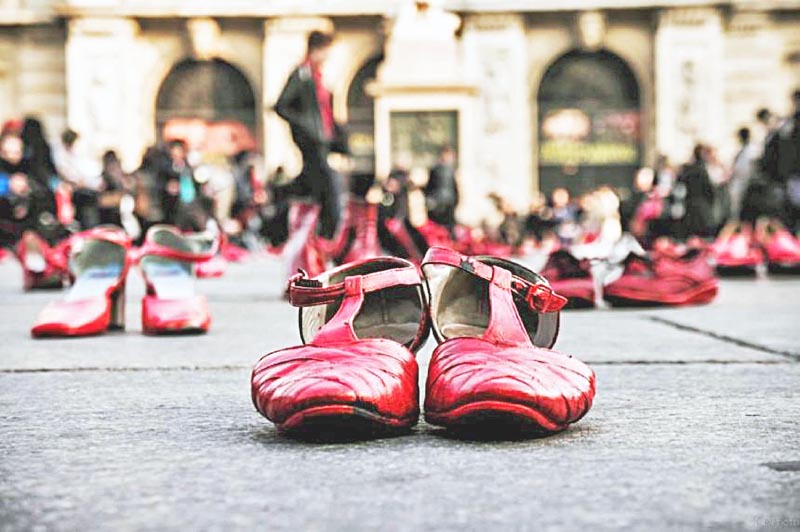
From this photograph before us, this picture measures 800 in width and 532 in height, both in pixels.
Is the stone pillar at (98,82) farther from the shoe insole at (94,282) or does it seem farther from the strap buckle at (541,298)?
the strap buckle at (541,298)

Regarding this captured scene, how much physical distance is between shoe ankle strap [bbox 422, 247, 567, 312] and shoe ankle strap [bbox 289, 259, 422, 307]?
8cm

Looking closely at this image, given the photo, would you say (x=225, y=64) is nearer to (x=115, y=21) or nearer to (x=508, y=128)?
(x=115, y=21)

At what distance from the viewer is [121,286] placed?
5.35 metres

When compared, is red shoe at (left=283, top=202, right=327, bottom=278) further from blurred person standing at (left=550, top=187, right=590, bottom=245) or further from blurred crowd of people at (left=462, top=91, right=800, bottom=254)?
blurred person standing at (left=550, top=187, right=590, bottom=245)

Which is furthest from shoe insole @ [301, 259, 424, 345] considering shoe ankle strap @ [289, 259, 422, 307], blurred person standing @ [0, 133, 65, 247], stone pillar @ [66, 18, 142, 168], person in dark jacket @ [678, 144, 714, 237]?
stone pillar @ [66, 18, 142, 168]

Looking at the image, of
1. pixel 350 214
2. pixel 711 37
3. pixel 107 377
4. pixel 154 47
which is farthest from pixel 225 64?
pixel 107 377

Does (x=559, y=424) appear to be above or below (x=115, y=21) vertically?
below

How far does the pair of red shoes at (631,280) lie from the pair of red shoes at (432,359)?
11.4 feet

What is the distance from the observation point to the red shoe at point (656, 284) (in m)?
6.74

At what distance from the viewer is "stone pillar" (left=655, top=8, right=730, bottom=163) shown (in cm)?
2731

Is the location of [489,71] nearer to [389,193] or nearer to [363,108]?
[363,108]

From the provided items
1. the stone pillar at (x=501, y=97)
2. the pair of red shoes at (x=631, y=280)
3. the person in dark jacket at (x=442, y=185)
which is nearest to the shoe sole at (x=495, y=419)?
the pair of red shoes at (x=631, y=280)

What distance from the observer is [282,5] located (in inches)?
1082

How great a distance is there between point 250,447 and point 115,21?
26266mm
